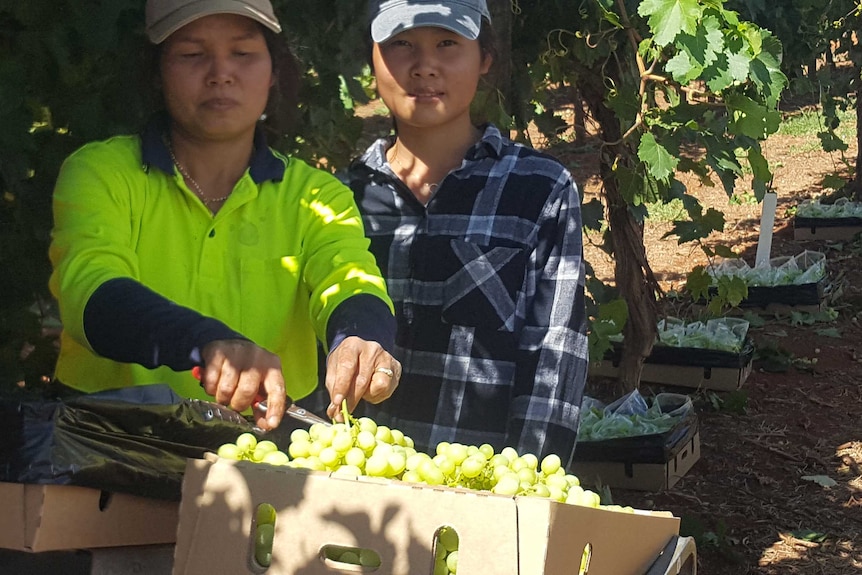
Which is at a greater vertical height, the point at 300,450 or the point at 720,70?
the point at 720,70

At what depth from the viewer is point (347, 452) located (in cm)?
143

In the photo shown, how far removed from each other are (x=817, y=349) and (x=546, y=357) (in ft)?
16.5

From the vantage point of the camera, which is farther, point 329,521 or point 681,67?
point 681,67

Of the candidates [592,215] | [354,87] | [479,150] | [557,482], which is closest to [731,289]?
[592,215]

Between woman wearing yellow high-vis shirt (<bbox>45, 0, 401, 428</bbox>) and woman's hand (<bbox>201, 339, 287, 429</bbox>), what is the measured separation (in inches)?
4.4

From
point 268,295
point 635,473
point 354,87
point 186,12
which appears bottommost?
point 635,473

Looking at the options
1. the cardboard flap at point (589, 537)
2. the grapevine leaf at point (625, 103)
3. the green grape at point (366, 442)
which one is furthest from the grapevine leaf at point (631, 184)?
the green grape at point (366, 442)

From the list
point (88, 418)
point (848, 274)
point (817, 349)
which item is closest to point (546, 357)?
point (88, 418)

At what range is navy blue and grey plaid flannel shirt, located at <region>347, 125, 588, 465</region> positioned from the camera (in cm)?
226

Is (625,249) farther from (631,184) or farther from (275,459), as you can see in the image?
(275,459)

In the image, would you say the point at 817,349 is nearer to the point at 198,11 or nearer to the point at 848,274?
the point at 848,274

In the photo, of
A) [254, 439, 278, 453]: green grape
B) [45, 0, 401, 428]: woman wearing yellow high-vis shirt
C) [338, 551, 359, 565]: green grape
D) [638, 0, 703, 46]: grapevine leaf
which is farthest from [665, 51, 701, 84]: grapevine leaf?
[338, 551, 359, 565]: green grape

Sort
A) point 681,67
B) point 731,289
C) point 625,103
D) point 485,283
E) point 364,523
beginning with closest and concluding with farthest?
point 364,523 → point 485,283 → point 681,67 → point 625,103 → point 731,289

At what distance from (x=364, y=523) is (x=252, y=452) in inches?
10.1
